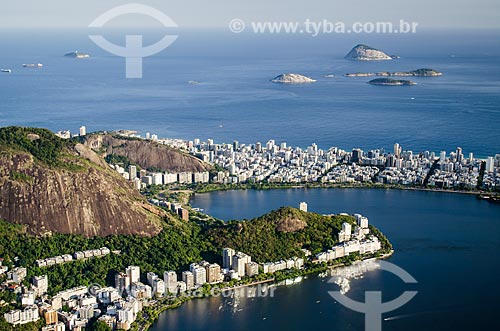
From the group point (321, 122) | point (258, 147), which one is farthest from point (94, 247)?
point (321, 122)

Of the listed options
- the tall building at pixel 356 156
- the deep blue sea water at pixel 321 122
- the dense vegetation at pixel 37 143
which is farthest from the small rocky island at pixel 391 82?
the dense vegetation at pixel 37 143

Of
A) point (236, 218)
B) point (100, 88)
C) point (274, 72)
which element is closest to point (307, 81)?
point (274, 72)

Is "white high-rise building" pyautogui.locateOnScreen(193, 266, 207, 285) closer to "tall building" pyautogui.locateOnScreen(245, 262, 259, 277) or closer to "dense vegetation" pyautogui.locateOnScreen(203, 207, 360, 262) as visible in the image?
"tall building" pyautogui.locateOnScreen(245, 262, 259, 277)

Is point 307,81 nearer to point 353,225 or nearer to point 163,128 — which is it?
point 163,128

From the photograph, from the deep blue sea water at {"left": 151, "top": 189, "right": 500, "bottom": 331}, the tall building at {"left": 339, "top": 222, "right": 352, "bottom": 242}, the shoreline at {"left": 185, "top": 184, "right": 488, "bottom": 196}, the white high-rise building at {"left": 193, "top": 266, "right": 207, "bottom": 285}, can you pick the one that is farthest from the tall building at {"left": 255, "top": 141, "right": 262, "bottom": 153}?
the white high-rise building at {"left": 193, "top": 266, "right": 207, "bottom": 285}

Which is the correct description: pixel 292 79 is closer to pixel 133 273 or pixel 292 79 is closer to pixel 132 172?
pixel 132 172
